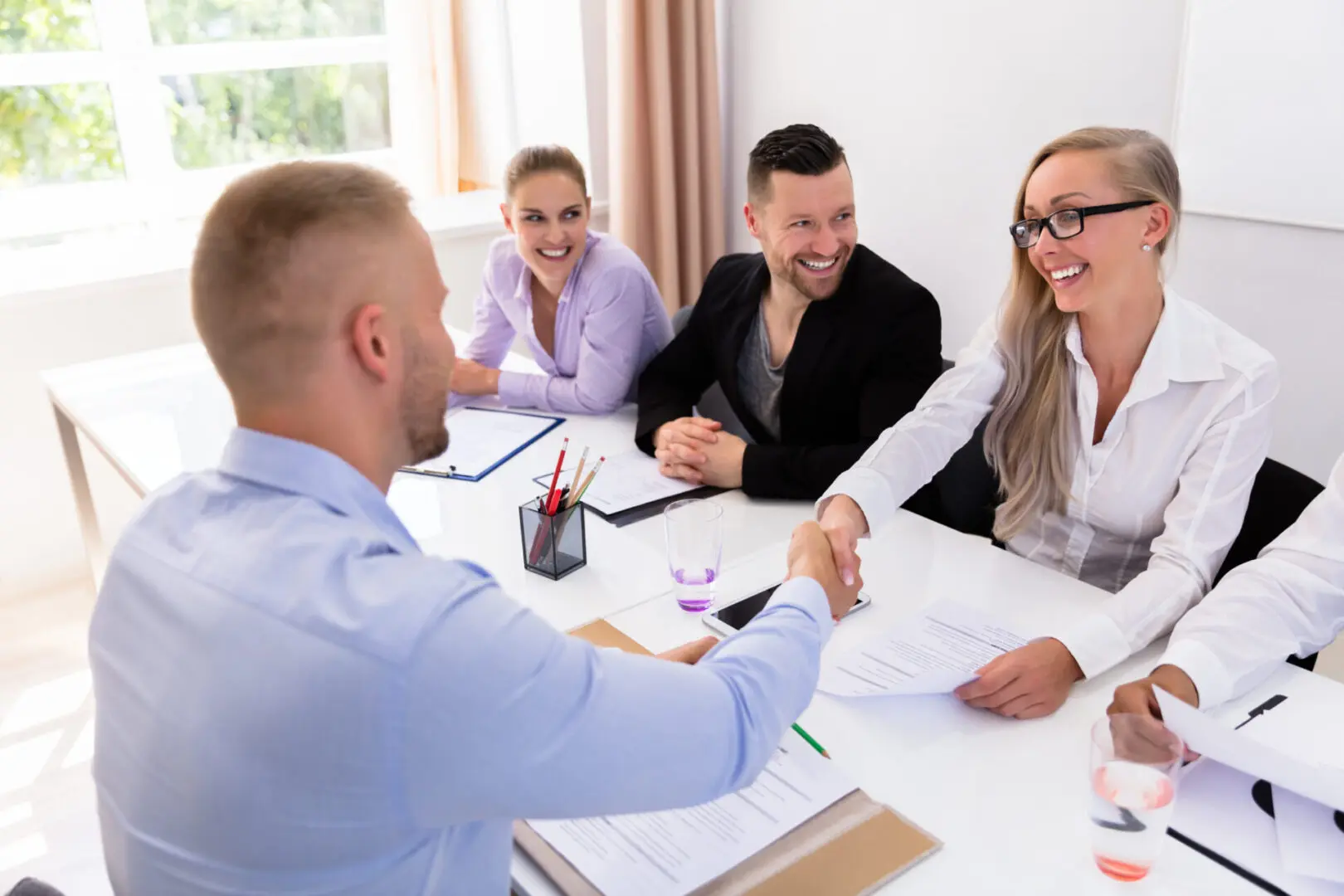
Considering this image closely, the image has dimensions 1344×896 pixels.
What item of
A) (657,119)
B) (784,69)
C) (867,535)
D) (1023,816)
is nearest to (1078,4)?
(784,69)

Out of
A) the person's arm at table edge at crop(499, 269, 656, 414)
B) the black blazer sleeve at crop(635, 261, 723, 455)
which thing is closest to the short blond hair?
the black blazer sleeve at crop(635, 261, 723, 455)

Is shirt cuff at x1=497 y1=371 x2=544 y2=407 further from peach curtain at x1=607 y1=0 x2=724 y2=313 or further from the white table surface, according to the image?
peach curtain at x1=607 y1=0 x2=724 y2=313

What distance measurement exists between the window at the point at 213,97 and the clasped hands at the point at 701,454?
1.88 metres

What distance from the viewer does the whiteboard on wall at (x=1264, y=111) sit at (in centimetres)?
240

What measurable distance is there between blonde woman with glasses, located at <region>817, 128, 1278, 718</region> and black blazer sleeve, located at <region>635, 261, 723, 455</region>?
1.86 feet

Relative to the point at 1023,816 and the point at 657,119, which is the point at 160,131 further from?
the point at 1023,816

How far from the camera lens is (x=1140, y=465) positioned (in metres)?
1.62

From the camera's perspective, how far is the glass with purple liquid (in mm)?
1463

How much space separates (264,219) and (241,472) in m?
0.21

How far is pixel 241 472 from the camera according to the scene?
0.91 meters

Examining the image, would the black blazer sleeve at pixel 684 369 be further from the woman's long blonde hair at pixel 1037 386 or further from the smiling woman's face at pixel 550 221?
the woman's long blonde hair at pixel 1037 386

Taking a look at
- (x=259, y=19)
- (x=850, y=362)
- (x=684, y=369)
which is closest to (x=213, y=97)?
(x=259, y=19)

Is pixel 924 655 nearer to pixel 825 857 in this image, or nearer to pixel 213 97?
pixel 825 857

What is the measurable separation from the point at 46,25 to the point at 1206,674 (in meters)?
3.84
